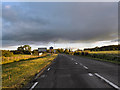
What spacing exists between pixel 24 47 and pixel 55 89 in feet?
379

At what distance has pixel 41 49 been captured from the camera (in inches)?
3780

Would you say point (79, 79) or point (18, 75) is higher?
point (79, 79)

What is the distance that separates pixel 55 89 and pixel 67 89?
0.61 meters

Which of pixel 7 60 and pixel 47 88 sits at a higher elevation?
pixel 47 88

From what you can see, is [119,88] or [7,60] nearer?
[119,88]

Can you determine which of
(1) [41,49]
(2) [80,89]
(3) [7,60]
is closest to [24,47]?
(1) [41,49]

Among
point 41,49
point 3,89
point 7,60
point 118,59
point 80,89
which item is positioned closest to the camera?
point 80,89

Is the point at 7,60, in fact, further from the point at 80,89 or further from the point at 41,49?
the point at 41,49

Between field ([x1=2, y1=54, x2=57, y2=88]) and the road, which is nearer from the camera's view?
the road

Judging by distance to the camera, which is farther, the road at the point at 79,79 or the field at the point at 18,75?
the field at the point at 18,75

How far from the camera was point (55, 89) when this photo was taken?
443 cm

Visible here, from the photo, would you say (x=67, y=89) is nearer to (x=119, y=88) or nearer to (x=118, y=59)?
(x=119, y=88)

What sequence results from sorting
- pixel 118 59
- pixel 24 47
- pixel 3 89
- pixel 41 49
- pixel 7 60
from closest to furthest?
1. pixel 3 89
2. pixel 118 59
3. pixel 7 60
4. pixel 41 49
5. pixel 24 47

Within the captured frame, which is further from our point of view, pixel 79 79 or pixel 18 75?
pixel 18 75
